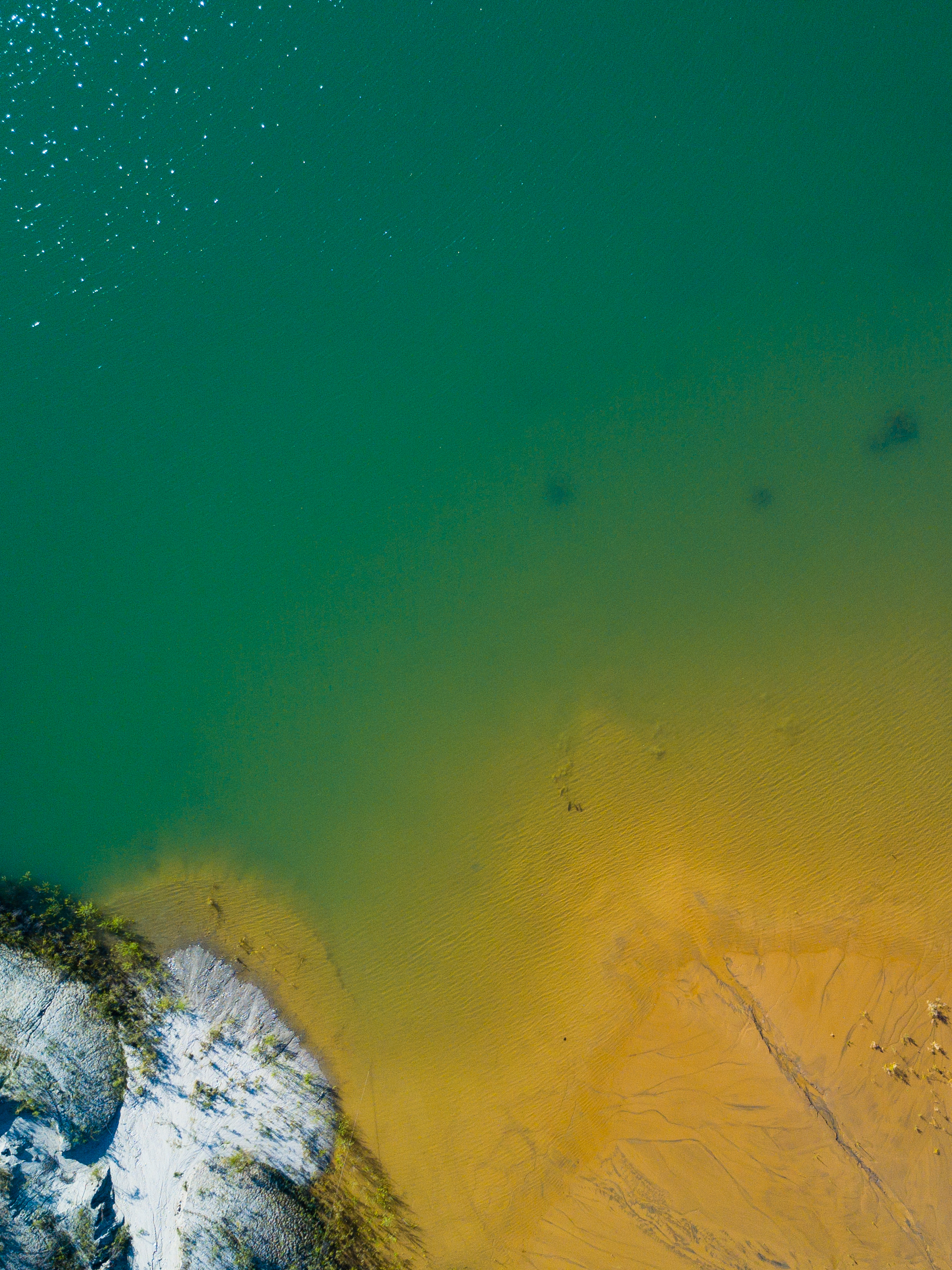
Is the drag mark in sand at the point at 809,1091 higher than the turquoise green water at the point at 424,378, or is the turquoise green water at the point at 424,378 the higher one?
the turquoise green water at the point at 424,378

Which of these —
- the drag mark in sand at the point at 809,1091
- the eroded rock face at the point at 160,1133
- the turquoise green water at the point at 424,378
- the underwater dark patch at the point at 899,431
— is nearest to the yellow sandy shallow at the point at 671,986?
the drag mark in sand at the point at 809,1091

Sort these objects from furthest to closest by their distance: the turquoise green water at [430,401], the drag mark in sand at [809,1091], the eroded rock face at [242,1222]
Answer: the turquoise green water at [430,401]
the drag mark in sand at [809,1091]
the eroded rock face at [242,1222]

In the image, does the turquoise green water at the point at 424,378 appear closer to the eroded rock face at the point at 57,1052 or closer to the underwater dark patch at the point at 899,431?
the underwater dark patch at the point at 899,431

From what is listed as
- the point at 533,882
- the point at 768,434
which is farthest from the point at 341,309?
the point at 533,882

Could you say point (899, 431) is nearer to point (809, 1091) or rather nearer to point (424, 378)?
point (424, 378)

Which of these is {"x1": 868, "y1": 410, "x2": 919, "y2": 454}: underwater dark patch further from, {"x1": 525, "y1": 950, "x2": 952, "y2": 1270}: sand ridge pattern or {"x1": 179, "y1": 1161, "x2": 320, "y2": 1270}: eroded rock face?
{"x1": 179, "y1": 1161, "x2": 320, "y2": 1270}: eroded rock face

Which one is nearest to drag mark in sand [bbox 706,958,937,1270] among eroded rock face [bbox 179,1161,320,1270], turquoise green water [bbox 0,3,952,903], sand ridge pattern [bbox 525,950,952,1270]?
sand ridge pattern [bbox 525,950,952,1270]

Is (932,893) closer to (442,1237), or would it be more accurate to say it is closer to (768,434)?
(768,434)
